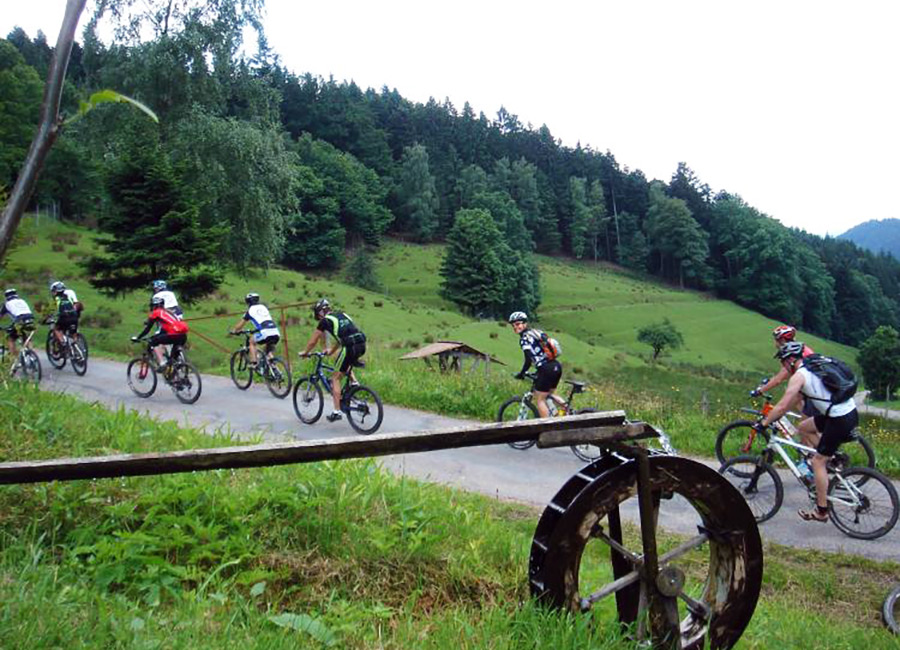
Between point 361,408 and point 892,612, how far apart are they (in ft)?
25.4

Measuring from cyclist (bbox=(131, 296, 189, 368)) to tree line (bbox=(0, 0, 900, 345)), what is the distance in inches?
323

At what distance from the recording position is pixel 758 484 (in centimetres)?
819

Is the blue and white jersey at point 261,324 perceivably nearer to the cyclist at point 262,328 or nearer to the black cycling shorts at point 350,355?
the cyclist at point 262,328

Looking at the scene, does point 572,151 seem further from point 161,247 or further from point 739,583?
point 739,583

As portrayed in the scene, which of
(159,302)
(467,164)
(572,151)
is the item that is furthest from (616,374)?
(572,151)

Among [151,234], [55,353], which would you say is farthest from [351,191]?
[55,353]

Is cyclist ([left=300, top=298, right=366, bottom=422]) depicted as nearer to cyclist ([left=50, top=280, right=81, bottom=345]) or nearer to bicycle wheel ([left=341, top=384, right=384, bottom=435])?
bicycle wheel ([left=341, top=384, right=384, bottom=435])

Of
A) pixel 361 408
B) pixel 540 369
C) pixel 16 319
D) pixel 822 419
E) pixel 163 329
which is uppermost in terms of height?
pixel 822 419

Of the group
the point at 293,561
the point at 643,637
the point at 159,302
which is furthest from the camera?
the point at 159,302

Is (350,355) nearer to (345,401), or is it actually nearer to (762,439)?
(345,401)

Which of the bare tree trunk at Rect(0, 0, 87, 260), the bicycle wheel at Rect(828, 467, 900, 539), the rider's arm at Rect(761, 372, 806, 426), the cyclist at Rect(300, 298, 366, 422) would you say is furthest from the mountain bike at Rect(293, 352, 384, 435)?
the bare tree trunk at Rect(0, 0, 87, 260)

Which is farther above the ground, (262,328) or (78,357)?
(262,328)

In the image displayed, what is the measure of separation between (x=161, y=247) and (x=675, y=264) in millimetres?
86142

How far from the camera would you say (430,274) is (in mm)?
75750
